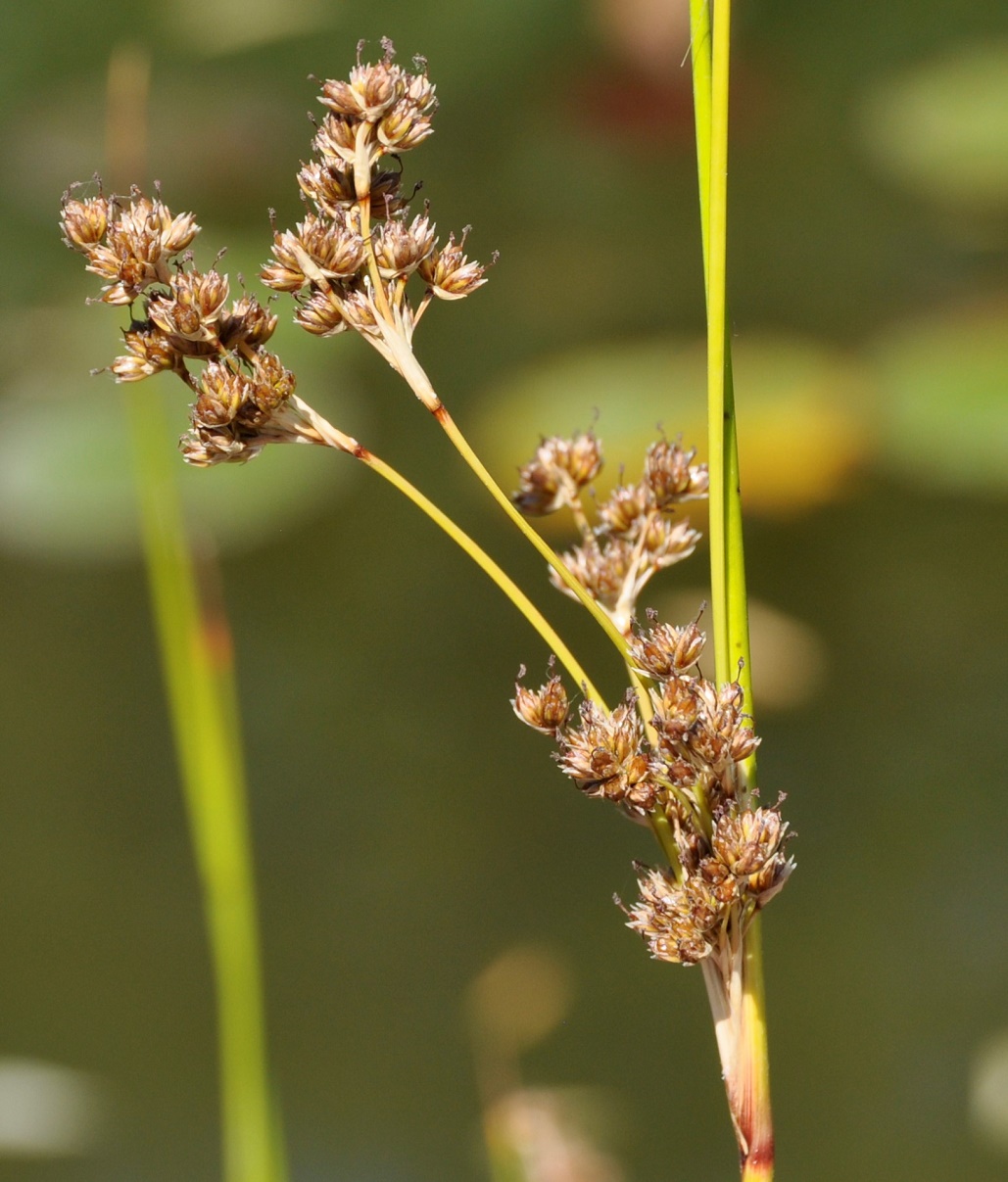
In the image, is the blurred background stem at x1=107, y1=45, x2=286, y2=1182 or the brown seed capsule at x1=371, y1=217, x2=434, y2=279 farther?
the blurred background stem at x1=107, y1=45, x2=286, y2=1182

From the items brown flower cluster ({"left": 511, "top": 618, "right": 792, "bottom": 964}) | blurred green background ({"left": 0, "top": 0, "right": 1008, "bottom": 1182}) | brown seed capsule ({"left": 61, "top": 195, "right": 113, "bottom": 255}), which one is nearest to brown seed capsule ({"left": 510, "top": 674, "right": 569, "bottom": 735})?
brown flower cluster ({"left": 511, "top": 618, "right": 792, "bottom": 964})

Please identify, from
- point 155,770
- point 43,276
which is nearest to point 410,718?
point 155,770

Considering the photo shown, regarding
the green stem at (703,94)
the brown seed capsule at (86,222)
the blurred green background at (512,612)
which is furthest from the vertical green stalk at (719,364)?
the blurred green background at (512,612)

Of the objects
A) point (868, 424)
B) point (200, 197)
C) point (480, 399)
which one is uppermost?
point (200, 197)

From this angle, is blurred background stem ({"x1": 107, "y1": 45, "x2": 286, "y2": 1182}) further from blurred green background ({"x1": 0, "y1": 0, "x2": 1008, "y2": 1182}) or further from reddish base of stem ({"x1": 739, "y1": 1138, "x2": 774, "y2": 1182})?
blurred green background ({"x1": 0, "y1": 0, "x2": 1008, "y2": 1182})

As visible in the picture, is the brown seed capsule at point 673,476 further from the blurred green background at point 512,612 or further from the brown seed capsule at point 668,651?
the blurred green background at point 512,612

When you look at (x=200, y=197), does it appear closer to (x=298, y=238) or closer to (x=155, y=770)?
(x=155, y=770)
